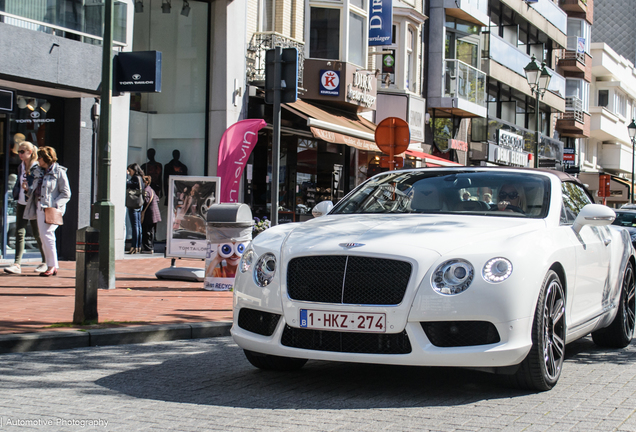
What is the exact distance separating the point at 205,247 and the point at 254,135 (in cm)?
523

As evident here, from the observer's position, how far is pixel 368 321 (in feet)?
16.4

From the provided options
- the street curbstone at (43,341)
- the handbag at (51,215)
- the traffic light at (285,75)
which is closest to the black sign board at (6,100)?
the handbag at (51,215)

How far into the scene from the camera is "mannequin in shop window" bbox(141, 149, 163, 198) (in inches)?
746

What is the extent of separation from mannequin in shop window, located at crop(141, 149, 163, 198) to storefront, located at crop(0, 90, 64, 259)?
3.97 meters

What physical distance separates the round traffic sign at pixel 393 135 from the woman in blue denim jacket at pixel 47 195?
16.9ft

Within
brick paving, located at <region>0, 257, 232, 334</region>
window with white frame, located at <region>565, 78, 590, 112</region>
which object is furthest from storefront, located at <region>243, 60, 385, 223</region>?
window with white frame, located at <region>565, 78, 590, 112</region>

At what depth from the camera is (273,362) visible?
5.89 m

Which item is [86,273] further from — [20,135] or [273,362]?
[20,135]

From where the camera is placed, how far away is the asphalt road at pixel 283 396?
177 inches

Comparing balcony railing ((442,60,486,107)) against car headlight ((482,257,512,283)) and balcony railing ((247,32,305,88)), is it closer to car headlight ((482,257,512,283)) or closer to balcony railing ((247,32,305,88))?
balcony railing ((247,32,305,88))

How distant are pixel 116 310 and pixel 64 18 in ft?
24.2

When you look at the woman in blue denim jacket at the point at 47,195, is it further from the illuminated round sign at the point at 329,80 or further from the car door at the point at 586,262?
the illuminated round sign at the point at 329,80

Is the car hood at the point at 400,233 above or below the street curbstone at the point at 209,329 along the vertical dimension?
above

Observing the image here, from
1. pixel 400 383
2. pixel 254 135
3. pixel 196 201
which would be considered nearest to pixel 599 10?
pixel 254 135
